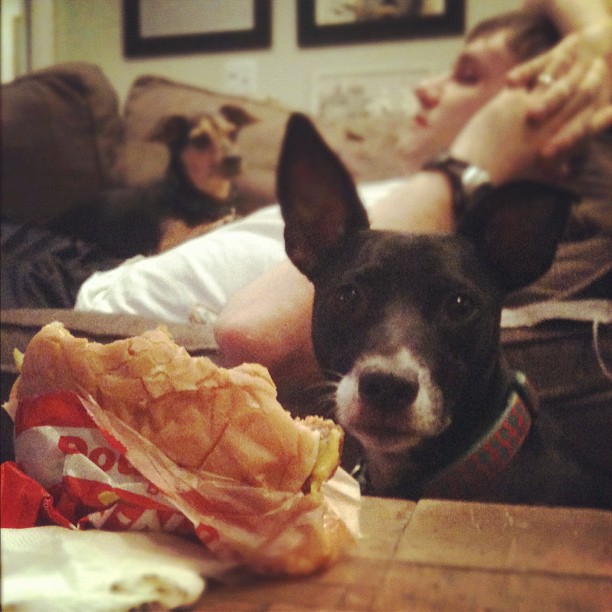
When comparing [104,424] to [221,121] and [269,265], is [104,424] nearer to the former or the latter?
[269,265]

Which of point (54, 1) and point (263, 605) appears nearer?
point (263, 605)

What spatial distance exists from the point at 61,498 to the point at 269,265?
8.7 inches

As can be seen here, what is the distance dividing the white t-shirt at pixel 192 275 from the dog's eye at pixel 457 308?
14cm

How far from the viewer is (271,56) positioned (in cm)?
53

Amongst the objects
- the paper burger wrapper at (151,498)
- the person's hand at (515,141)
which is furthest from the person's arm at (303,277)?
the paper burger wrapper at (151,498)

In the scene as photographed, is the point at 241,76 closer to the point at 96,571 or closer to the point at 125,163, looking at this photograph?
the point at 125,163

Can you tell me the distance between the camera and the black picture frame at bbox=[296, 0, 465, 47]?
0.52 m

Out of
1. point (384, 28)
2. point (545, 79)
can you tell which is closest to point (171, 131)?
point (384, 28)

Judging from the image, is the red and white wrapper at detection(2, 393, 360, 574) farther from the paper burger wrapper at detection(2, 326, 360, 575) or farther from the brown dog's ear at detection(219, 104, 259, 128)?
the brown dog's ear at detection(219, 104, 259, 128)

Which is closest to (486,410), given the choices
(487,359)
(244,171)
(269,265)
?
(487,359)

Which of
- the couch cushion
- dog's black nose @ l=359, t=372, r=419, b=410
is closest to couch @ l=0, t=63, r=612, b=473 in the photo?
the couch cushion

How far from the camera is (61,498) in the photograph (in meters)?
0.39

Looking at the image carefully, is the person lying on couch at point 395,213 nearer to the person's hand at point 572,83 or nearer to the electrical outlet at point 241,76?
the person's hand at point 572,83

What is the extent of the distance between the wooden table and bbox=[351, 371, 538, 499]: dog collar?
73 mm
